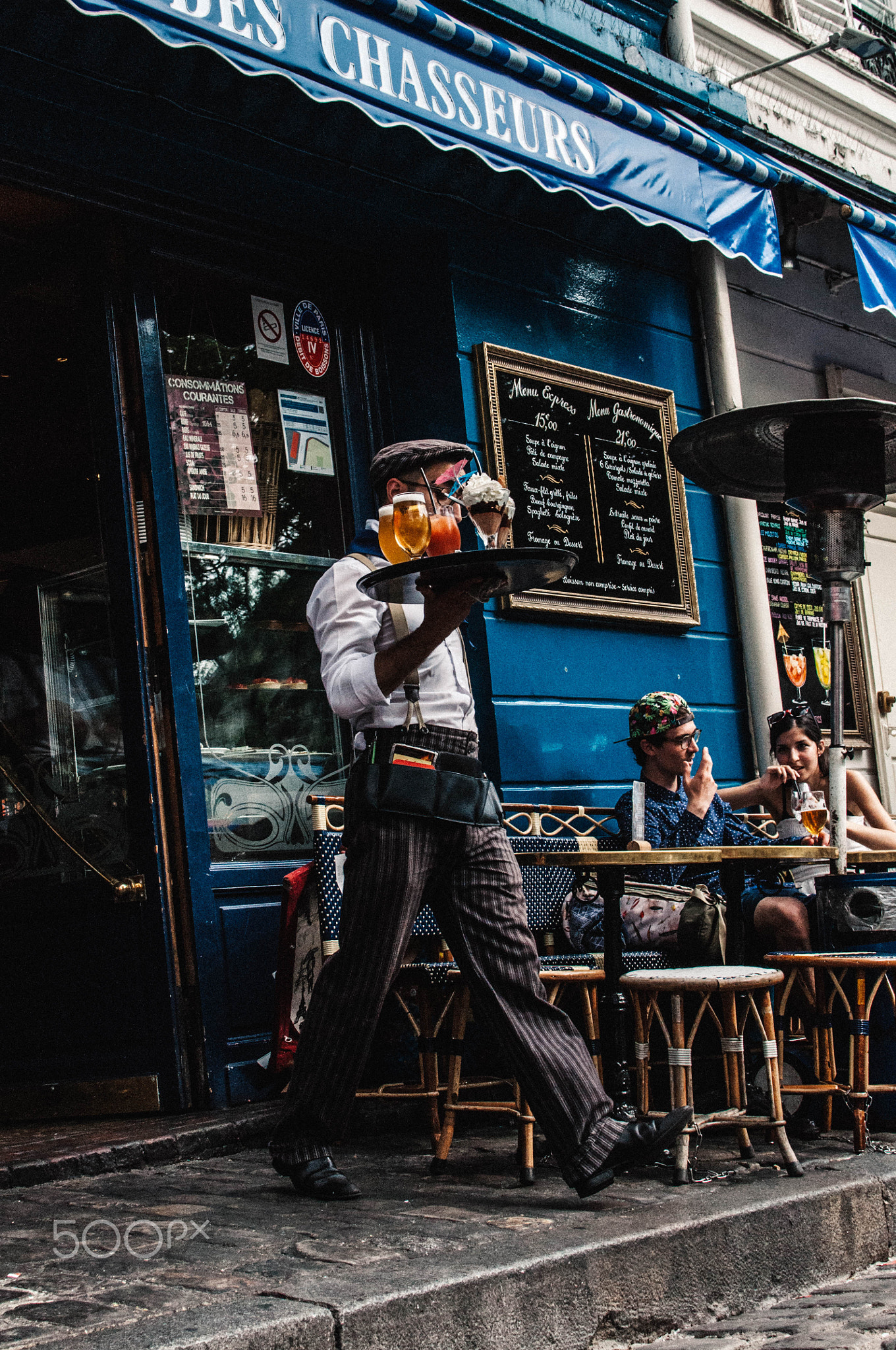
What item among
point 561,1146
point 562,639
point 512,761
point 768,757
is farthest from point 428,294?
point 561,1146

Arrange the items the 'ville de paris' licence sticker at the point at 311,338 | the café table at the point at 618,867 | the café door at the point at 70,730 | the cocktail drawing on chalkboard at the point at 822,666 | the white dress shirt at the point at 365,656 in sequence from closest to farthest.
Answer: the white dress shirt at the point at 365,656
the café table at the point at 618,867
the café door at the point at 70,730
the 'ville de paris' licence sticker at the point at 311,338
the cocktail drawing on chalkboard at the point at 822,666

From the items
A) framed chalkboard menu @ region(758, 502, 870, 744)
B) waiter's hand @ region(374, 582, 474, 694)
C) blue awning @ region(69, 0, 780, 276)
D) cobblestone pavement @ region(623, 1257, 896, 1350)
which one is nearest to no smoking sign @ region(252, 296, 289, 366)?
blue awning @ region(69, 0, 780, 276)

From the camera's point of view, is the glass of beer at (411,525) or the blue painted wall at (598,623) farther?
the blue painted wall at (598,623)

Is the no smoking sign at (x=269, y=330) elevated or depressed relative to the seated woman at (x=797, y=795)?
elevated

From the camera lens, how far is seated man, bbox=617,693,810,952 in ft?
15.3

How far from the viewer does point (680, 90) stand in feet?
20.4

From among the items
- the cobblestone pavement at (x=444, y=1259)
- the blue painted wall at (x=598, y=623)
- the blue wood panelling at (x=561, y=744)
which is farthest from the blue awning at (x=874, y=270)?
the cobblestone pavement at (x=444, y=1259)

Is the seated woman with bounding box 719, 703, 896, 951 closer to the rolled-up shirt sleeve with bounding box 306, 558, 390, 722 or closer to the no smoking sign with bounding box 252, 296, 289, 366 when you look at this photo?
the rolled-up shirt sleeve with bounding box 306, 558, 390, 722

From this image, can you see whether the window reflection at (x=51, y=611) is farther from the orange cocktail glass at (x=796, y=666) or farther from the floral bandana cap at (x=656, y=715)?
the orange cocktail glass at (x=796, y=666)

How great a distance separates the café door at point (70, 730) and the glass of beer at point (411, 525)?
1716 millimetres

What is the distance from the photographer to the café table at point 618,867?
381 cm

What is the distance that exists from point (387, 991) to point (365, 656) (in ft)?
2.68

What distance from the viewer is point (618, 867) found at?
3.96 metres

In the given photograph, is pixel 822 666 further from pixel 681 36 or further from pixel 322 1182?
pixel 322 1182
